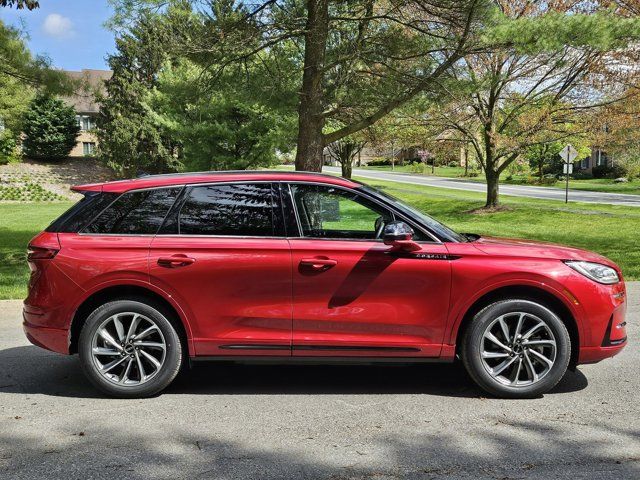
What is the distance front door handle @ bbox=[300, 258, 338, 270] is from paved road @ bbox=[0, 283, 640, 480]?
1021 mm

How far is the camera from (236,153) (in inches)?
1060

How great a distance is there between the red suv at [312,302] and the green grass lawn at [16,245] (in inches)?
192

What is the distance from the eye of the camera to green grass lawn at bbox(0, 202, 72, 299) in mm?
9328

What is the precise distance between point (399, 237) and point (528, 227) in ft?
53.6

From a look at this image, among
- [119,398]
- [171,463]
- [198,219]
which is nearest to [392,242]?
[198,219]

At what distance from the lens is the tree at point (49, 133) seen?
156 feet

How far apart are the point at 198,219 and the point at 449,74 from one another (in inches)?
400

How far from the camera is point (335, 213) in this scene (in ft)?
16.4

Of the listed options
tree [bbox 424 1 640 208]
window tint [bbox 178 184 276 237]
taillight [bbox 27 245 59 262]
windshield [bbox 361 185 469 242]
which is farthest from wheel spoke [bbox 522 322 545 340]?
tree [bbox 424 1 640 208]

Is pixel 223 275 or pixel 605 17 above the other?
pixel 605 17

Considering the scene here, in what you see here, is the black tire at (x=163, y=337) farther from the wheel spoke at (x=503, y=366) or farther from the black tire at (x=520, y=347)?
the wheel spoke at (x=503, y=366)

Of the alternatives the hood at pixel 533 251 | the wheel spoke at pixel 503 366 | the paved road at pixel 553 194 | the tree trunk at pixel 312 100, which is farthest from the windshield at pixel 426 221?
the paved road at pixel 553 194

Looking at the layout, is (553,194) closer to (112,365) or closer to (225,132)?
(225,132)

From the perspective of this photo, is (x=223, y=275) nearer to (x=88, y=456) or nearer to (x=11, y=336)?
(x=88, y=456)
